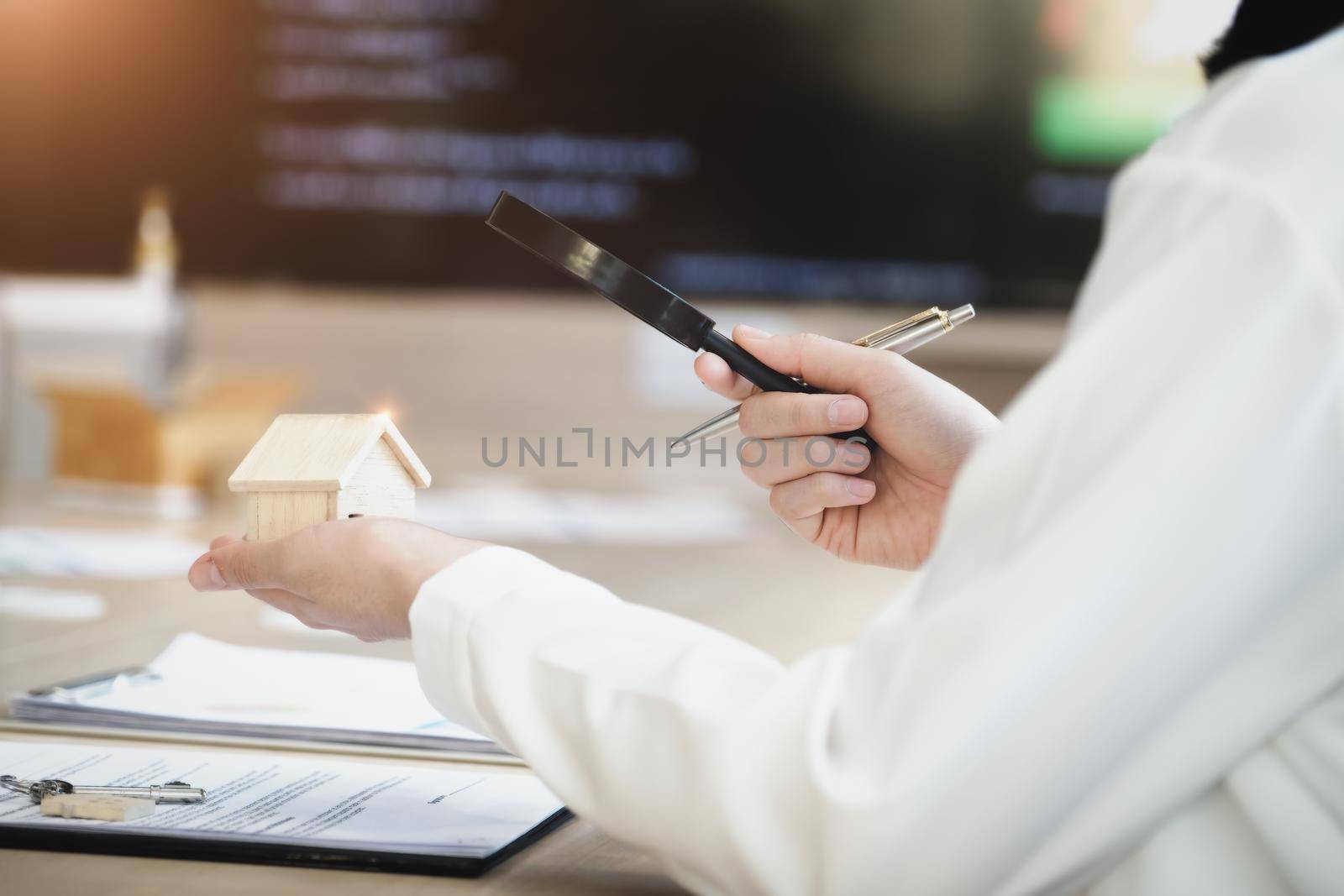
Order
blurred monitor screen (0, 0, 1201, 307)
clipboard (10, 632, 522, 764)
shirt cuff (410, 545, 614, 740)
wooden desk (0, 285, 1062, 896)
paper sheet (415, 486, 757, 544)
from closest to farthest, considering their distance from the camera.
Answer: shirt cuff (410, 545, 614, 740) < clipboard (10, 632, 522, 764) < paper sheet (415, 486, 757, 544) < wooden desk (0, 285, 1062, 896) < blurred monitor screen (0, 0, 1201, 307)

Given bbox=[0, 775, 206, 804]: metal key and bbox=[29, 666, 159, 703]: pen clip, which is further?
bbox=[29, 666, 159, 703]: pen clip

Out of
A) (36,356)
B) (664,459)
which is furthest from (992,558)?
(36,356)

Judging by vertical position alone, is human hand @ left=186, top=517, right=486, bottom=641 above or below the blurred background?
below

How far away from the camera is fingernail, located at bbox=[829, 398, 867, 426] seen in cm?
75

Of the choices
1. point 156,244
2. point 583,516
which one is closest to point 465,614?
point 583,516

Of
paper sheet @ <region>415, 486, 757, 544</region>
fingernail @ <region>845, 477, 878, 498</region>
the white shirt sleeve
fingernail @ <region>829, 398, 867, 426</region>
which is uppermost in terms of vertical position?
paper sheet @ <region>415, 486, 757, 544</region>

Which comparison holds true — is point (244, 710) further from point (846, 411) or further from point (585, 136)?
point (585, 136)

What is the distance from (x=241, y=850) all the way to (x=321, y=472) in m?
0.18

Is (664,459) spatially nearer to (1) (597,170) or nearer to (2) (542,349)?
(2) (542,349)

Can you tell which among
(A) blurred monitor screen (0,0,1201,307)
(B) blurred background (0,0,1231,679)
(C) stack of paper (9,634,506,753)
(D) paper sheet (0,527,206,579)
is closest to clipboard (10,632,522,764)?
(C) stack of paper (9,634,506,753)

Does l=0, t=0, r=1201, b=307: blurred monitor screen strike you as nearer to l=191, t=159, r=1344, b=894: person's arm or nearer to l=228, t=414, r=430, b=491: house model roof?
l=228, t=414, r=430, b=491: house model roof

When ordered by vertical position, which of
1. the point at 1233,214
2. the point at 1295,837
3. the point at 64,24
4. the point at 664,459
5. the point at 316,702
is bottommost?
the point at 1295,837

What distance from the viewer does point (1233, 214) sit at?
370 millimetres

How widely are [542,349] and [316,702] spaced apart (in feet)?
9.52
